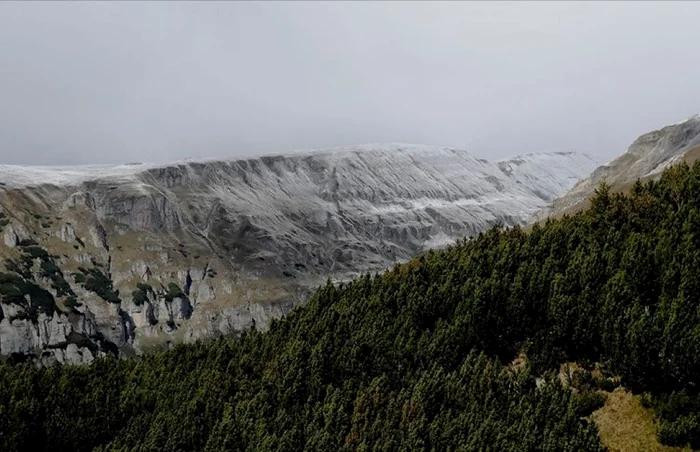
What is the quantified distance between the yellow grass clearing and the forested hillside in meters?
0.77

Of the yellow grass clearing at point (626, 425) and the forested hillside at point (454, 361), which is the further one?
the forested hillside at point (454, 361)

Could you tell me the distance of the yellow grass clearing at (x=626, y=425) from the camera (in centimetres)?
3738

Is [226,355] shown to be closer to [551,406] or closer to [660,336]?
[551,406]

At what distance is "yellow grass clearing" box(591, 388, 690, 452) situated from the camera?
37375 mm

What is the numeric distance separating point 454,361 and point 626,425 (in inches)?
638

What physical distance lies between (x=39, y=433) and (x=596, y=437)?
2608 inches

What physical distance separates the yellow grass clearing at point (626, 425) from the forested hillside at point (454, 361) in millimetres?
771

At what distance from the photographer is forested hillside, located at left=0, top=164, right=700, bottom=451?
40719 mm

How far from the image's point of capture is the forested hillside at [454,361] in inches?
1603

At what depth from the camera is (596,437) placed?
122 feet

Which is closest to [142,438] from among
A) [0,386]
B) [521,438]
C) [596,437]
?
[0,386]

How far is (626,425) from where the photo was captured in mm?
38969

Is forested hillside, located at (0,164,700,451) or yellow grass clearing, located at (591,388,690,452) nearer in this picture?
yellow grass clearing, located at (591,388,690,452)

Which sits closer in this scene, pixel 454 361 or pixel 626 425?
pixel 626 425
